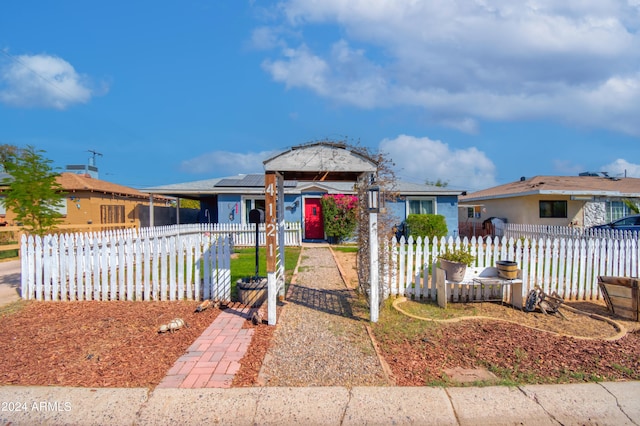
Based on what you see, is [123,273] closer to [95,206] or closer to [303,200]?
[303,200]

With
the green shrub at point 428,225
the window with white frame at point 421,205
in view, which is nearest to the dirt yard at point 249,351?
the green shrub at point 428,225

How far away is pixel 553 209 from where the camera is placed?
719 inches

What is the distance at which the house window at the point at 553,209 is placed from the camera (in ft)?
59.9

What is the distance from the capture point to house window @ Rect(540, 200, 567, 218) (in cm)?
1825

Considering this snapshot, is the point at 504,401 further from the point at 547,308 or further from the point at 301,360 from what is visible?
the point at 547,308

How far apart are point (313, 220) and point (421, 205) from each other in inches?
220

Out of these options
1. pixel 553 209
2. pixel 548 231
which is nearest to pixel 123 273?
pixel 548 231

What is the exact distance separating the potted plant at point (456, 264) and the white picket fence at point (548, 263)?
512 mm

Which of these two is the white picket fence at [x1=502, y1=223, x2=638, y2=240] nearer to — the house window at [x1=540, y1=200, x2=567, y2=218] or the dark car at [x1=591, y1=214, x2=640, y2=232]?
the dark car at [x1=591, y1=214, x2=640, y2=232]

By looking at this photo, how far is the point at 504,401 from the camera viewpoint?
3.01m

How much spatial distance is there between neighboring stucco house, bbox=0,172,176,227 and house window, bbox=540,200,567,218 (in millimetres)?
20602

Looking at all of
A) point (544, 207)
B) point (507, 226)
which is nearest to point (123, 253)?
point (507, 226)

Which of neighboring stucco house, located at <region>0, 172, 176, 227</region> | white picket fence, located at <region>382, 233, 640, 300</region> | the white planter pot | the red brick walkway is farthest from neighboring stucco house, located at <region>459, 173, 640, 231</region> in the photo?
neighboring stucco house, located at <region>0, 172, 176, 227</region>

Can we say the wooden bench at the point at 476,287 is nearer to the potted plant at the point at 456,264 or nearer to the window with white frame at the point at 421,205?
the potted plant at the point at 456,264
